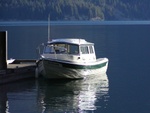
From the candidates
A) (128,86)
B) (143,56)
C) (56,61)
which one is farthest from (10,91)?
(143,56)

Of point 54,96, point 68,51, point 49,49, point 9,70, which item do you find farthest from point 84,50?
point 54,96

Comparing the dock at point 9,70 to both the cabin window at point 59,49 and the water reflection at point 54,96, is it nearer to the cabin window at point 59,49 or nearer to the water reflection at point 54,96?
the water reflection at point 54,96

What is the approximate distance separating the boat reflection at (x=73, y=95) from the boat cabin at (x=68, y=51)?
5.98ft

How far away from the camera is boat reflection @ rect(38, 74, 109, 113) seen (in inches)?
1176

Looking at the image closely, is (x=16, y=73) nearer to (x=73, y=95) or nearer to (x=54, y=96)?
(x=54, y=96)

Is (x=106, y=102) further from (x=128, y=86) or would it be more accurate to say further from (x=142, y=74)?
(x=142, y=74)

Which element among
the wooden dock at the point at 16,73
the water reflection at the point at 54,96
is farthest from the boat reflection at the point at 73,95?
the wooden dock at the point at 16,73

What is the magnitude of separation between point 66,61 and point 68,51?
1495 mm

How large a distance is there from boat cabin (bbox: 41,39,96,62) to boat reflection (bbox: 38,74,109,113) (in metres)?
1.82

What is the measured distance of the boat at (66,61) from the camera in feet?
129

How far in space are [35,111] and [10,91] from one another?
7012 millimetres

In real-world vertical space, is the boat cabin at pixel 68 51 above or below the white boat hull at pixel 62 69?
above

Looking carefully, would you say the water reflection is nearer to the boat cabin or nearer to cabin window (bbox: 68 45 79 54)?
the boat cabin

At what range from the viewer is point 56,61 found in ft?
128
